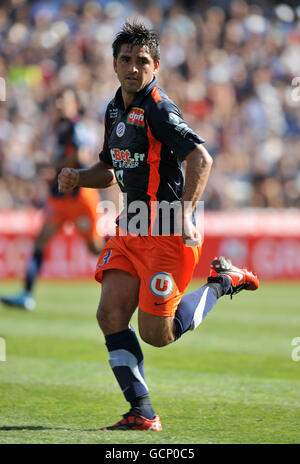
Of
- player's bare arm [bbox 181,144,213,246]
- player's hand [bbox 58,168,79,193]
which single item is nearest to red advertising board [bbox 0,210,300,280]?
player's hand [bbox 58,168,79,193]

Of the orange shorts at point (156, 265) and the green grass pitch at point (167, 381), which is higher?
the orange shorts at point (156, 265)

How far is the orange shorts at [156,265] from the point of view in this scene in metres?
4.94

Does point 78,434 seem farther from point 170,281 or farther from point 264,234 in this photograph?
point 264,234

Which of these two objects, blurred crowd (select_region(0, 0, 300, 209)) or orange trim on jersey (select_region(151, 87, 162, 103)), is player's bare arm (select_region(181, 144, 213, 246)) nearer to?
orange trim on jersey (select_region(151, 87, 162, 103))

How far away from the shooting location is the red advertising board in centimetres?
1520

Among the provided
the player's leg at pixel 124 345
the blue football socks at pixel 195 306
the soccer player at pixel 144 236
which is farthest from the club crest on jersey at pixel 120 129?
the blue football socks at pixel 195 306

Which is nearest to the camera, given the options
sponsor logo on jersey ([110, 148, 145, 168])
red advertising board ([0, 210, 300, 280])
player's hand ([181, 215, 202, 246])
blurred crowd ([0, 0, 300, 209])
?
player's hand ([181, 215, 202, 246])

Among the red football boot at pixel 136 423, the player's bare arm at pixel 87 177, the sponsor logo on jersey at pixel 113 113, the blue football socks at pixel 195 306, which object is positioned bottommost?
the red football boot at pixel 136 423

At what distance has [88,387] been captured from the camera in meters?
6.21

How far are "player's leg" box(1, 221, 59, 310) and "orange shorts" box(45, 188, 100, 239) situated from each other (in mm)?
145

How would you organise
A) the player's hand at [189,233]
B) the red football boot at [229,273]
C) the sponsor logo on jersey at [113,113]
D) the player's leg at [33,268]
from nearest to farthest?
1. the player's hand at [189,233]
2. the sponsor logo on jersey at [113,113]
3. the red football boot at [229,273]
4. the player's leg at [33,268]

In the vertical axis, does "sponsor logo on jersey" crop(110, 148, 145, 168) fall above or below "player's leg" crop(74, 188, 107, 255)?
below

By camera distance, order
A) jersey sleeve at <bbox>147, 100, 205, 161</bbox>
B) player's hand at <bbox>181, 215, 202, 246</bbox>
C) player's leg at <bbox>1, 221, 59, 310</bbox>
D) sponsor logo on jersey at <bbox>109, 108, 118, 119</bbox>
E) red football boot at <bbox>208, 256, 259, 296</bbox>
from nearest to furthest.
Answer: player's hand at <bbox>181, 215, 202, 246</bbox>
jersey sleeve at <bbox>147, 100, 205, 161</bbox>
sponsor logo on jersey at <bbox>109, 108, 118, 119</bbox>
red football boot at <bbox>208, 256, 259, 296</bbox>
player's leg at <bbox>1, 221, 59, 310</bbox>

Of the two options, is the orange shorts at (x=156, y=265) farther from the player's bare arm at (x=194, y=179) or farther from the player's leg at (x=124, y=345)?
the player's bare arm at (x=194, y=179)
